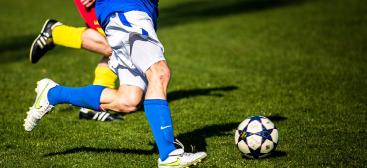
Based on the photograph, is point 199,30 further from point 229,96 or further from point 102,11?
point 102,11

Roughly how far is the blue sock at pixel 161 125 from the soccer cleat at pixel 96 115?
222 cm

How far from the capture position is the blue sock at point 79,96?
5.77 m

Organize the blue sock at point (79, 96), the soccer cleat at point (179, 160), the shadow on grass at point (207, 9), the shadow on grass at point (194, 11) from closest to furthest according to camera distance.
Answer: the soccer cleat at point (179, 160) → the blue sock at point (79, 96) → the shadow on grass at point (194, 11) → the shadow on grass at point (207, 9)

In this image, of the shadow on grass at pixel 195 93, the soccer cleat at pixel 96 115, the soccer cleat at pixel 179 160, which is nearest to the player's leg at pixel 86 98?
the soccer cleat at pixel 179 160

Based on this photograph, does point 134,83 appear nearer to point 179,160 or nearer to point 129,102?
point 129,102

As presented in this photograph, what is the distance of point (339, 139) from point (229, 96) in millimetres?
2529

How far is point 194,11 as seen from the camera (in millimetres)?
19141

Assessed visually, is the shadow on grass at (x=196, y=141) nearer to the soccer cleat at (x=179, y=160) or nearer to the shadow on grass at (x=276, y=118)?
the soccer cleat at (x=179, y=160)

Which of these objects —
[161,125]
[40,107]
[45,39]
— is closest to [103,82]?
[45,39]

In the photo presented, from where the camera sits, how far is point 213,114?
7.64 m

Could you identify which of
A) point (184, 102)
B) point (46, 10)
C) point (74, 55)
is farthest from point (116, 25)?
point (46, 10)

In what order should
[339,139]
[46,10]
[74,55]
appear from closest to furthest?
[339,139], [74,55], [46,10]

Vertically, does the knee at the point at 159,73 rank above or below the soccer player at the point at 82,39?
above

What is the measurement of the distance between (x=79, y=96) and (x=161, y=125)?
103 centimetres
